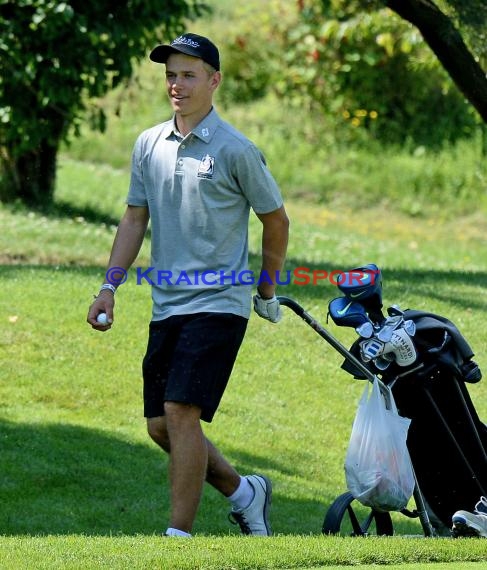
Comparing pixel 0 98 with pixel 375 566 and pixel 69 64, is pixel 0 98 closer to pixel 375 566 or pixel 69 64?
pixel 69 64

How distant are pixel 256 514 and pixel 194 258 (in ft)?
3.99

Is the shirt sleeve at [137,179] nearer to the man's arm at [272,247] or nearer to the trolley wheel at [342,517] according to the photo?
the man's arm at [272,247]

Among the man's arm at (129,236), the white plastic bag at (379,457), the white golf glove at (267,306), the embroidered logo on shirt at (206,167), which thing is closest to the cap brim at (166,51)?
the embroidered logo on shirt at (206,167)

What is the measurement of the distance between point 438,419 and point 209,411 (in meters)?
1.00

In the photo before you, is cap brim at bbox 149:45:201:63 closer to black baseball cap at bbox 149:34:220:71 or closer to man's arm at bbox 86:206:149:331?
black baseball cap at bbox 149:34:220:71

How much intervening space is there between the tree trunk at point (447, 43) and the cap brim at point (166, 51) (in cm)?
524

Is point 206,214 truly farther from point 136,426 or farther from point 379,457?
point 136,426

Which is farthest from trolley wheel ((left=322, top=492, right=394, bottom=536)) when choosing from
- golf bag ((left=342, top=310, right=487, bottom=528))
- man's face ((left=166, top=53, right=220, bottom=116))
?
man's face ((left=166, top=53, right=220, bottom=116))

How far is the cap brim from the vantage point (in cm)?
515

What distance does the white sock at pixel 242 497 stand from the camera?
5465mm

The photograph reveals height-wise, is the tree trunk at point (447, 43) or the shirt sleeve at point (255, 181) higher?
the tree trunk at point (447, 43)

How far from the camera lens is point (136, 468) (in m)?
6.88

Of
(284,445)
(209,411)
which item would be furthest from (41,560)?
(284,445)

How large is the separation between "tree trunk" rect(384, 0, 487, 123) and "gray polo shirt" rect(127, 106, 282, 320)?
5.42m
